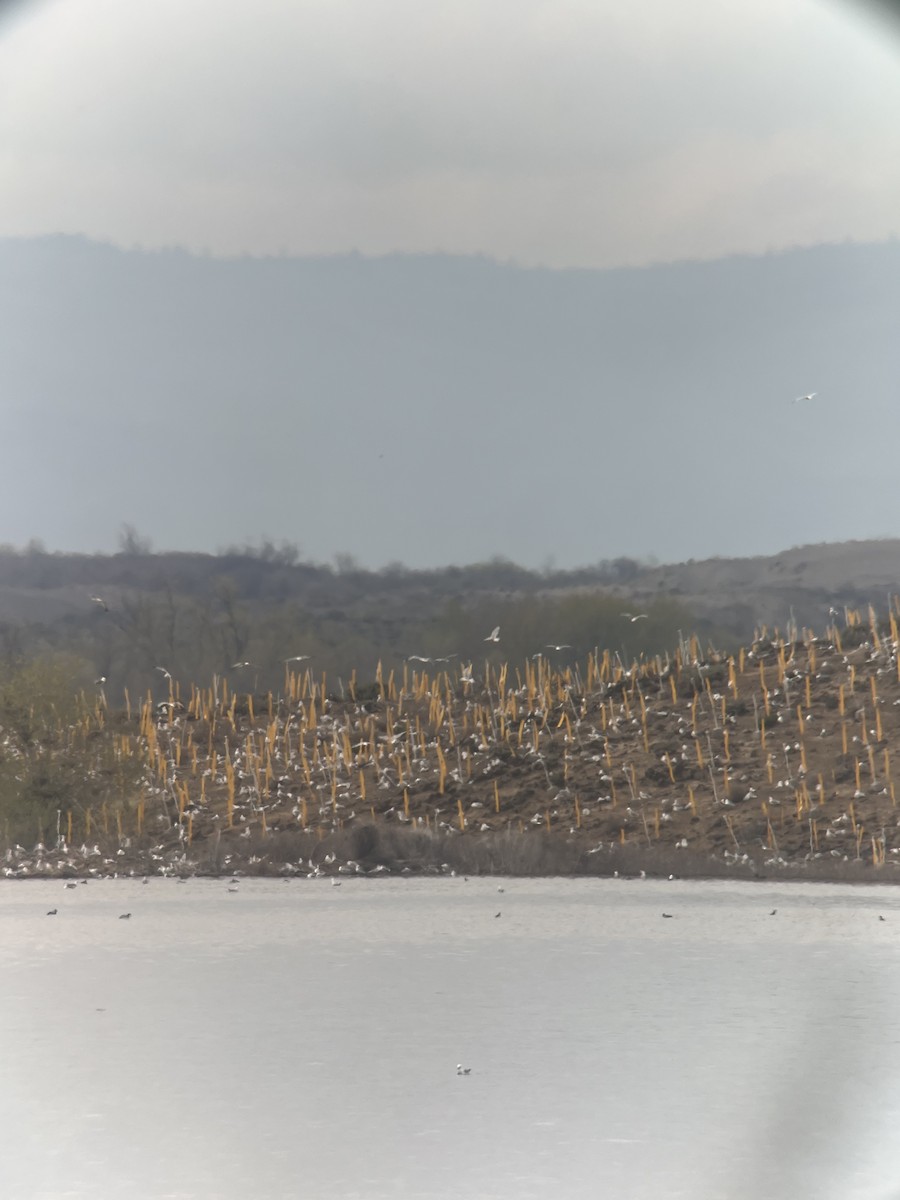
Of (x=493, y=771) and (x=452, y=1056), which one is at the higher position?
(x=452, y=1056)

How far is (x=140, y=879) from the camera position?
423 inches

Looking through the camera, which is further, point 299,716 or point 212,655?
point 212,655

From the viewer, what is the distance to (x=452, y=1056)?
446 centimetres

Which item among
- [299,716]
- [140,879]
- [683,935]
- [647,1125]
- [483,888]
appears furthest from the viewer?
[299,716]

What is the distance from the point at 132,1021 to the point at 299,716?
13.5 meters

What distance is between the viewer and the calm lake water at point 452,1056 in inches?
130

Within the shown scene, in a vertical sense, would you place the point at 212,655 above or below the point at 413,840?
above

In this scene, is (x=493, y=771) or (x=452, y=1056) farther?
(x=493, y=771)

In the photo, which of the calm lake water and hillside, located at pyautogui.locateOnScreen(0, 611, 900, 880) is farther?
hillside, located at pyautogui.locateOnScreen(0, 611, 900, 880)

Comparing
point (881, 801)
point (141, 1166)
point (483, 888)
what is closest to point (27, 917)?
point (483, 888)

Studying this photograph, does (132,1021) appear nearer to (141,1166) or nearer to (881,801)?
(141,1166)

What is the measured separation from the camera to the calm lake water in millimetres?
3293

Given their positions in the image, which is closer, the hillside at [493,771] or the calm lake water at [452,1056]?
the calm lake water at [452,1056]

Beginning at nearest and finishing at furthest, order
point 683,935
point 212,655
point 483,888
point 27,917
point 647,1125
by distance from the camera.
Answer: point 647,1125 → point 683,935 → point 27,917 → point 483,888 → point 212,655
